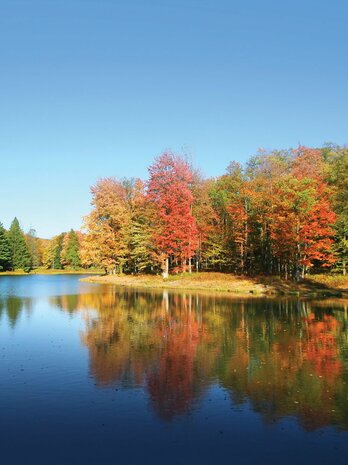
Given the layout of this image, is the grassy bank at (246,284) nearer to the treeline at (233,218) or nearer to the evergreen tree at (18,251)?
the treeline at (233,218)

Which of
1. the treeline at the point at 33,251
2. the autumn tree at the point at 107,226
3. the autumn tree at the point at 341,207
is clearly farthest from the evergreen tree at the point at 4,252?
the autumn tree at the point at 341,207

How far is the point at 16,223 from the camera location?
116625mm

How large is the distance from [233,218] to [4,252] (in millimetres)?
68808

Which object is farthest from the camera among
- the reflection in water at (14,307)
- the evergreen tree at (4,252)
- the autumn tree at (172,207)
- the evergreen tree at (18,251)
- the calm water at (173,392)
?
the evergreen tree at (18,251)

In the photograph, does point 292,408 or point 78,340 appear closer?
point 292,408

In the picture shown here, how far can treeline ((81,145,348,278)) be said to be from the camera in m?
49.8

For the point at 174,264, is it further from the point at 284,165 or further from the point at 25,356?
the point at 25,356

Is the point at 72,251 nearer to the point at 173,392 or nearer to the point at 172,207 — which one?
the point at 172,207

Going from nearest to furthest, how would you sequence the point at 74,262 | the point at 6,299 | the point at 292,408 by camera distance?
1. the point at 292,408
2. the point at 6,299
3. the point at 74,262

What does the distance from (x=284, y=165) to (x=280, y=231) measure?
17999 mm

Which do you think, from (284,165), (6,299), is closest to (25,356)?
(6,299)

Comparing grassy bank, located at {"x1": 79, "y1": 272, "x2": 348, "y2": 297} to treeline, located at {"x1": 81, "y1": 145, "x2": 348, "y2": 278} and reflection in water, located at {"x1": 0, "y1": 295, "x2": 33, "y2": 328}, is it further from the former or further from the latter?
reflection in water, located at {"x1": 0, "y1": 295, "x2": 33, "y2": 328}

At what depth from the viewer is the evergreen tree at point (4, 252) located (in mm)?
105188

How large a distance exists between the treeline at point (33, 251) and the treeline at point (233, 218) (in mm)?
42682
